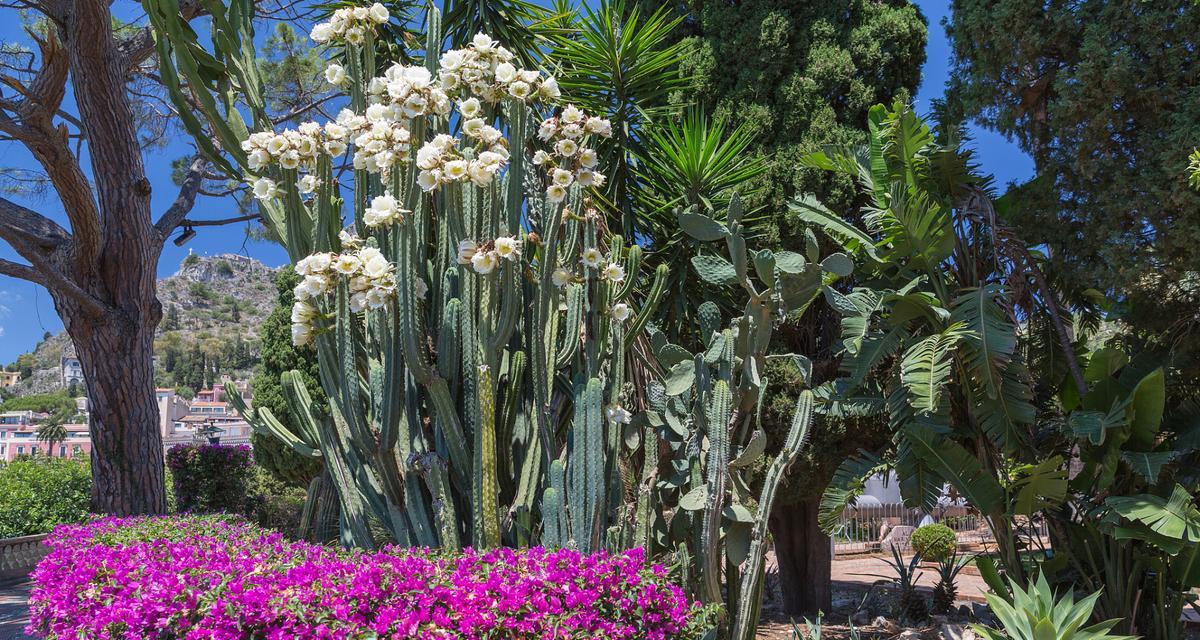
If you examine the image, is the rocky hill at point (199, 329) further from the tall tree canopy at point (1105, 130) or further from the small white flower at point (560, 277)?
the small white flower at point (560, 277)

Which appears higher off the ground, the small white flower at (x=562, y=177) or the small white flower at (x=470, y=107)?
the small white flower at (x=470, y=107)

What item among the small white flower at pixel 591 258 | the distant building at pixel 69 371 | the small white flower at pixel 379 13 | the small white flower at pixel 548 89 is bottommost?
the small white flower at pixel 591 258

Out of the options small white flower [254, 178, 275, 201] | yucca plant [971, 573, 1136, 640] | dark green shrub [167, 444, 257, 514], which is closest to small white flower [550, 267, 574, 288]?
small white flower [254, 178, 275, 201]

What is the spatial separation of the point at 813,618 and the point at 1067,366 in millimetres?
3234

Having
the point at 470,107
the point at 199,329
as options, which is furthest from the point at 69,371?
the point at 470,107

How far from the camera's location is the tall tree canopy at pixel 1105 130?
5.29 m

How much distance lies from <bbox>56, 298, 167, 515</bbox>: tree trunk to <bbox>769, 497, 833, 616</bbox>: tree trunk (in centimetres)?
654

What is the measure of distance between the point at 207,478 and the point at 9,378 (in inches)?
4133

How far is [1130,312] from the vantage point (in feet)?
21.2

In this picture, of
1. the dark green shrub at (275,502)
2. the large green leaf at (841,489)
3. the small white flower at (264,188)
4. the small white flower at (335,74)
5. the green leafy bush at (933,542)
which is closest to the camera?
the small white flower at (264,188)

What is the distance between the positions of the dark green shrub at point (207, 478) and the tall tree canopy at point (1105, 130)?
35.6 feet

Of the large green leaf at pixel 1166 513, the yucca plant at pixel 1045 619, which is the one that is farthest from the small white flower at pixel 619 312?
the large green leaf at pixel 1166 513

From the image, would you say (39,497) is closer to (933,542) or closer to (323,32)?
(323,32)

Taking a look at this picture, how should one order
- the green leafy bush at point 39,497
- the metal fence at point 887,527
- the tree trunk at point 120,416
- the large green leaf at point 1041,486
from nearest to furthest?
1. the large green leaf at point 1041,486
2. the tree trunk at point 120,416
3. the green leafy bush at point 39,497
4. the metal fence at point 887,527
